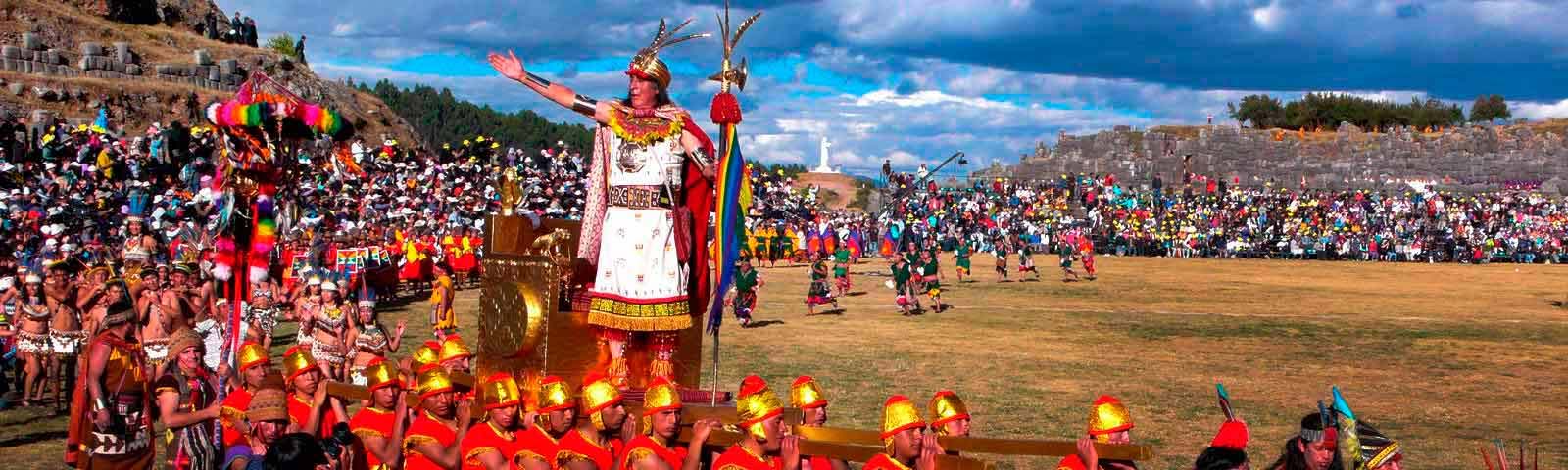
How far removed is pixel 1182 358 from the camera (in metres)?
18.5

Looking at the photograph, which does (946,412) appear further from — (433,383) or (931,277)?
(931,277)

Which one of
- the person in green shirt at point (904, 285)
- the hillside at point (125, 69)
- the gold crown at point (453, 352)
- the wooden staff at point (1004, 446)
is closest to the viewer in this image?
the wooden staff at point (1004, 446)

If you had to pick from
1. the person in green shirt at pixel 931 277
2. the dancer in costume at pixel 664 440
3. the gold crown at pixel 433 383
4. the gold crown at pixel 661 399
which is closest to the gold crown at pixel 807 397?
the dancer in costume at pixel 664 440

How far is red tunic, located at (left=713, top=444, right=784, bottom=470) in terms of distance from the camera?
581 centimetres

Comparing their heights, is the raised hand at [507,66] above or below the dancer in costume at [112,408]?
above

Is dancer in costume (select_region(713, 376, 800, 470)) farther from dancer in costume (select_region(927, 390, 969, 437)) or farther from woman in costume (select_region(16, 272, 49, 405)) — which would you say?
woman in costume (select_region(16, 272, 49, 405))

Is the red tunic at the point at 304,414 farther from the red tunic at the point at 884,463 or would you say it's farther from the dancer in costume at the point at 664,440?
the red tunic at the point at 884,463

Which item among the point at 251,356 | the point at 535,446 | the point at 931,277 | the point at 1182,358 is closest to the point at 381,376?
the point at 251,356

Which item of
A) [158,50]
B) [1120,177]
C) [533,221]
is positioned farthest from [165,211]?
[1120,177]

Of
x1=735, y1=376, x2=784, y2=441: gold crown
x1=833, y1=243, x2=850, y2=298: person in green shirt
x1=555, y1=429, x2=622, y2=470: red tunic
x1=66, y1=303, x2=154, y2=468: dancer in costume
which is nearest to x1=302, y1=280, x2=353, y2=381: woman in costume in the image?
x1=66, y1=303, x2=154, y2=468: dancer in costume

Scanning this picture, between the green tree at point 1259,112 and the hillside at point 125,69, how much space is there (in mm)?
60914

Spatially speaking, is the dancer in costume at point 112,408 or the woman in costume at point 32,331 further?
the woman in costume at point 32,331

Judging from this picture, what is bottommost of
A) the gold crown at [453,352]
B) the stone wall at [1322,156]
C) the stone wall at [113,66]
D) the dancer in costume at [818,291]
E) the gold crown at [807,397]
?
the dancer in costume at [818,291]

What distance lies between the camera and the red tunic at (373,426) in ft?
24.6
